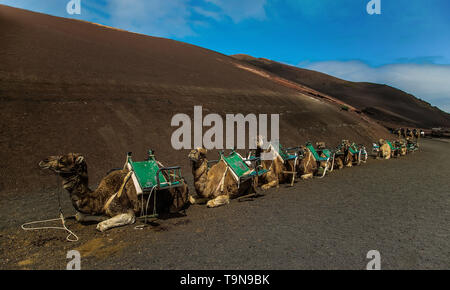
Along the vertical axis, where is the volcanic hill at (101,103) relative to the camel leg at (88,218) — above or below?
above

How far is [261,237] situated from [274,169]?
18.5ft

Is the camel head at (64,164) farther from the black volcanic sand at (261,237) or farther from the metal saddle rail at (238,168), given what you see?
the metal saddle rail at (238,168)

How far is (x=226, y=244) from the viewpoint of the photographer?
16.3 ft

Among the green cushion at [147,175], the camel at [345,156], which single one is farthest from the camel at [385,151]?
the green cushion at [147,175]

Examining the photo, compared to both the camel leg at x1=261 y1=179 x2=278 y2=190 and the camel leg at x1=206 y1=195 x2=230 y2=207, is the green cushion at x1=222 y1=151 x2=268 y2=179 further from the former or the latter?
the camel leg at x1=261 y1=179 x2=278 y2=190

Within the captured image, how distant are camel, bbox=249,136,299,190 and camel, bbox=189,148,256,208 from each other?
2311 millimetres

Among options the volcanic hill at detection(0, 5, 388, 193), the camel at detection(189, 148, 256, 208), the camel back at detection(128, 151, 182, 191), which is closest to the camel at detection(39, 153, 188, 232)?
the camel back at detection(128, 151, 182, 191)

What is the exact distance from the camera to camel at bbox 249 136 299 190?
32.6 ft

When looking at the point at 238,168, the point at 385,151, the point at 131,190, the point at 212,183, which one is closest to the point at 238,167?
the point at 238,168

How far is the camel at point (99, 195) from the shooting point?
5.24 m

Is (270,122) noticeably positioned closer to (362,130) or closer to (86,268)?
(362,130)

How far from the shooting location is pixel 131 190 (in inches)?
234

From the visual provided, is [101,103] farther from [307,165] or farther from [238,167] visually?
[307,165]
